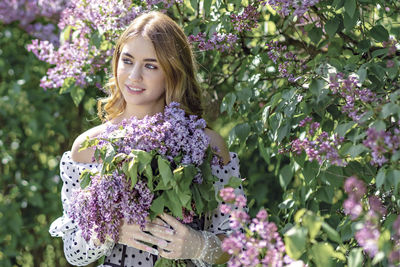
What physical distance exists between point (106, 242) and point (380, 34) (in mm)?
1098

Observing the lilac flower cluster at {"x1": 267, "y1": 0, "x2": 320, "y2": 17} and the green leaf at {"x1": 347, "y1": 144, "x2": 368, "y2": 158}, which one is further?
the lilac flower cluster at {"x1": 267, "y1": 0, "x2": 320, "y2": 17}

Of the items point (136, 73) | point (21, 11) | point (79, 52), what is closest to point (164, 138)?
point (136, 73)

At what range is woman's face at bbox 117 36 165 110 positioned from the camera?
198 cm

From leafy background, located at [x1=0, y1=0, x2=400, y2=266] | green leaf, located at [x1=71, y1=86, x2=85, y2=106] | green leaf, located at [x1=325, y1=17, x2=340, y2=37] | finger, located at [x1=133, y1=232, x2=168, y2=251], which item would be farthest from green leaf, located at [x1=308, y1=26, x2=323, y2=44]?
→ green leaf, located at [x1=71, y1=86, x2=85, y2=106]

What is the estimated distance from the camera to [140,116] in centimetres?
208

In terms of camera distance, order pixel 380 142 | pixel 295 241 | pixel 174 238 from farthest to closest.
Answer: pixel 174 238 < pixel 380 142 < pixel 295 241

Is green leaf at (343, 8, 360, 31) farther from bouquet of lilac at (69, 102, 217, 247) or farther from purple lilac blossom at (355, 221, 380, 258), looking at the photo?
purple lilac blossom at (355, 221, 380, 258)

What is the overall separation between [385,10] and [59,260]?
2786mm

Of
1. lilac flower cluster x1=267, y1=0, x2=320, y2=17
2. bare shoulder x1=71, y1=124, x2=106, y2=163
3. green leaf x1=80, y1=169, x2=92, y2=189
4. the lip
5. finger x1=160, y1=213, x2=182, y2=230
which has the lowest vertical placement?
finger x1=160, y1=213, x2=182, y2=230

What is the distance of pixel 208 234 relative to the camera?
→ 1.91 m

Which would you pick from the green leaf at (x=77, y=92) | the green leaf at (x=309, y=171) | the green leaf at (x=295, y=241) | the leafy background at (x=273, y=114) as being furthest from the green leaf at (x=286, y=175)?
the green leaf at (x=295, y=241)

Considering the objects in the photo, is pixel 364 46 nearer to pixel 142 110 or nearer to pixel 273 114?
pixel 273 114

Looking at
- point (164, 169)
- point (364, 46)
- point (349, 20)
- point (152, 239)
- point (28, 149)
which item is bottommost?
point (28, 149)

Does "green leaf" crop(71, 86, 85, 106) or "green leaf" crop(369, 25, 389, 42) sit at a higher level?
"green leaf" crop(369, 25, 389, 42)
